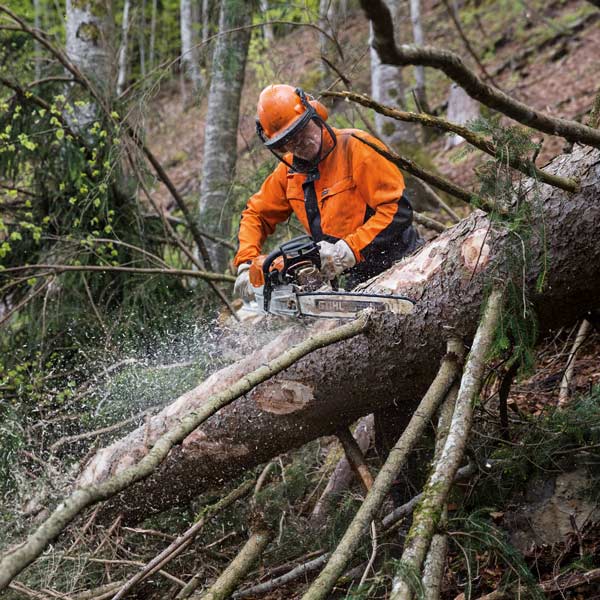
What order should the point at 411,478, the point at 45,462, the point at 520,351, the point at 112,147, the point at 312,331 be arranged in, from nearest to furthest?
1. the point at 520,351
2. the point at 312,331
3. the point at 411,478
4. the point at 45,462
5. the point at 112,147

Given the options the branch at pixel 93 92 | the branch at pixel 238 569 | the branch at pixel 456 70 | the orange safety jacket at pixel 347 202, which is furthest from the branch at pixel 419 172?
the branch at pixel 93 92

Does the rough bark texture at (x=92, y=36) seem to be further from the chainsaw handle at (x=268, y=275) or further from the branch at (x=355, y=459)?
the branch at (x=355, y=459)

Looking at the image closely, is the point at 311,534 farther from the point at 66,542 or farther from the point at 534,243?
the point at 534,243

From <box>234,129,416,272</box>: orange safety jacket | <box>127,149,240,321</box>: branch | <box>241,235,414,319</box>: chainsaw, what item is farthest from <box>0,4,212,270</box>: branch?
<box>241,235,414,319</box>: chainsaw

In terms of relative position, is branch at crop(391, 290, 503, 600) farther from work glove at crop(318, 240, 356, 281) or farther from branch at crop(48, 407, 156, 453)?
branch at crop(48, 407, 156, 453)

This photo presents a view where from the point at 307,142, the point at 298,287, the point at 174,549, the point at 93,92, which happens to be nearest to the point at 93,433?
the point at 174,549

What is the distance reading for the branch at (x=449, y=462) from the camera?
198 cm

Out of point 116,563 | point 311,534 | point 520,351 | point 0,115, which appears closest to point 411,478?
point 311,534

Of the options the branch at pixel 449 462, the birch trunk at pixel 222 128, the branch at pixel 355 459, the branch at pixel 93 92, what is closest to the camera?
the branch at pixel 449 462

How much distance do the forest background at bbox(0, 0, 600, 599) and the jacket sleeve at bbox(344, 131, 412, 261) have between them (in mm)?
349

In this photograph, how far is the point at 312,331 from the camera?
3.27 meters

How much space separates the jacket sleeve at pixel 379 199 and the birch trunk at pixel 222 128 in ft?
7.87

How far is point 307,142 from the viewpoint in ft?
12.4

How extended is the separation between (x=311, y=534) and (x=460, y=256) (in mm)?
1544
